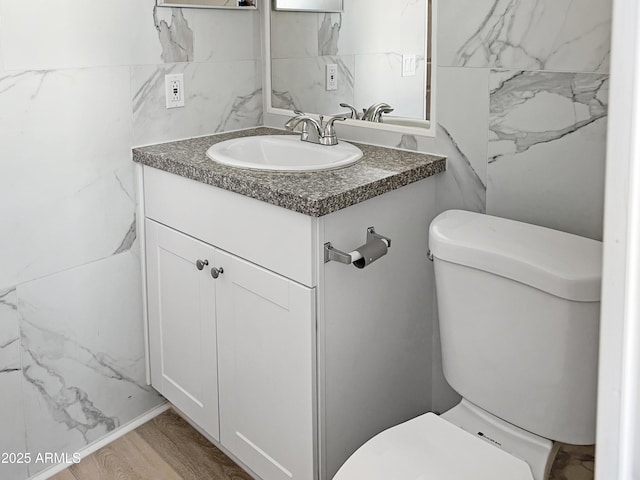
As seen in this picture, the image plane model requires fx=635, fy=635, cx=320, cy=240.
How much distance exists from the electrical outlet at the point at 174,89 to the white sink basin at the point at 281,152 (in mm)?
217

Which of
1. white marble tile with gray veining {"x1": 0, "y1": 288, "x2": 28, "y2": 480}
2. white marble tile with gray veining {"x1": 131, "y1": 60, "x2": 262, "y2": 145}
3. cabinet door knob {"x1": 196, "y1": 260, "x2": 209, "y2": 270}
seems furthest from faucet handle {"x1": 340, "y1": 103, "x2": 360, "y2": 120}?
white marble tile with gray veining {"x1": 0, "y1": 288, "x2": 28, "y2": 480}

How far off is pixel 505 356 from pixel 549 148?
1.72ft

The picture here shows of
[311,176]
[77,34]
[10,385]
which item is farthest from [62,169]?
[311,176]

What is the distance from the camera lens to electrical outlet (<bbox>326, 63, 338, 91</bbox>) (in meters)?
1.98

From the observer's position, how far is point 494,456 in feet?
4.29

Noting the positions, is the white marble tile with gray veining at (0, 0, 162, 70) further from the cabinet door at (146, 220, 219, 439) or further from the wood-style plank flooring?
the wood-style plank flooring

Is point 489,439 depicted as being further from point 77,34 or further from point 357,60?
point 77,34

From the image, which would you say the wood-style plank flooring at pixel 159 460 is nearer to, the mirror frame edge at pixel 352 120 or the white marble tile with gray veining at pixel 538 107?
the mirror frame edge at pixel 352 120

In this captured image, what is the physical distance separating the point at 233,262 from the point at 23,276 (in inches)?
23.5

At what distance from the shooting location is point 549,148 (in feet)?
5.06

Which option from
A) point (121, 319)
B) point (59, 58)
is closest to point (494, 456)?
point (121, 319)

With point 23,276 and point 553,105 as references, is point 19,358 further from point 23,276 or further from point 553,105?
point 553,105

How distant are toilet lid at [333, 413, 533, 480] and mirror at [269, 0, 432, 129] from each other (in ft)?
2.82

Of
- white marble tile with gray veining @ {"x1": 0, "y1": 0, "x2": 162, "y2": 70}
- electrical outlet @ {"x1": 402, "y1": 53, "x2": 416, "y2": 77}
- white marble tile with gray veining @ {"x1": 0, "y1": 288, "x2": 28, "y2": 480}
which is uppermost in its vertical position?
white marble tile with gray veining @ {"x1": 0, "y1": 0, "x2": 162, "y2": 70}
